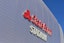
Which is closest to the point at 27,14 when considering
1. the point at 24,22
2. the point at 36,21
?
the point at 24,22

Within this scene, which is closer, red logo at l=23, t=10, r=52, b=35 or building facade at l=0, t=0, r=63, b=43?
building facade at l=0, t=0, r=63, b=43

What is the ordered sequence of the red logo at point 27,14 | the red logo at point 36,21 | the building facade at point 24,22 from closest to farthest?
1. the building facade at point 24,22
2. the red logo at point 27,14
3. the red logo at point 36,21

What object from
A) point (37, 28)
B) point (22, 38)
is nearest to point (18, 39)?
point (22, 38)

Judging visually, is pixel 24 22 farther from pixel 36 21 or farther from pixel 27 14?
pixel 36 21

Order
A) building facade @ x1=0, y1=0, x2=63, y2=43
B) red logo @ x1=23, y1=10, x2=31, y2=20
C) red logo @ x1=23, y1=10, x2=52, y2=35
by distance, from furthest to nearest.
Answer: red logo @ x1=23, y1=10, x2=52, y2=35 → red logo @ x1=23, y1=10, x2=31, y2=20 → building facade @ x1=0, y1=0, x2=63, y2=43

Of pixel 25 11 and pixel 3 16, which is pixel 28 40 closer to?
pixel 25 11

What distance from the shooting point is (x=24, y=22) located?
42.5ft

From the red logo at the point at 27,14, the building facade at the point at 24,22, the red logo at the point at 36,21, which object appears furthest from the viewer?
the red logo at the point at 36,21

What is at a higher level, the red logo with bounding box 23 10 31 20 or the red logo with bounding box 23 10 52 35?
the red logo with bounding box 23 10 52 35

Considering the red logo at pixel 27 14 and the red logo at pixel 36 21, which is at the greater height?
the red logo at pixel 36 21

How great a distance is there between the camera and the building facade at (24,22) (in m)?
10.7

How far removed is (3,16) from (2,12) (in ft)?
0.66

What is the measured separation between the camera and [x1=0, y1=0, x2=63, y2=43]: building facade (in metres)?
10.7

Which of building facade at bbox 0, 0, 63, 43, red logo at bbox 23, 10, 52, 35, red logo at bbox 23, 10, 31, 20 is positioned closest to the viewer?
building facade at bbox 0, 0, 63, 43
